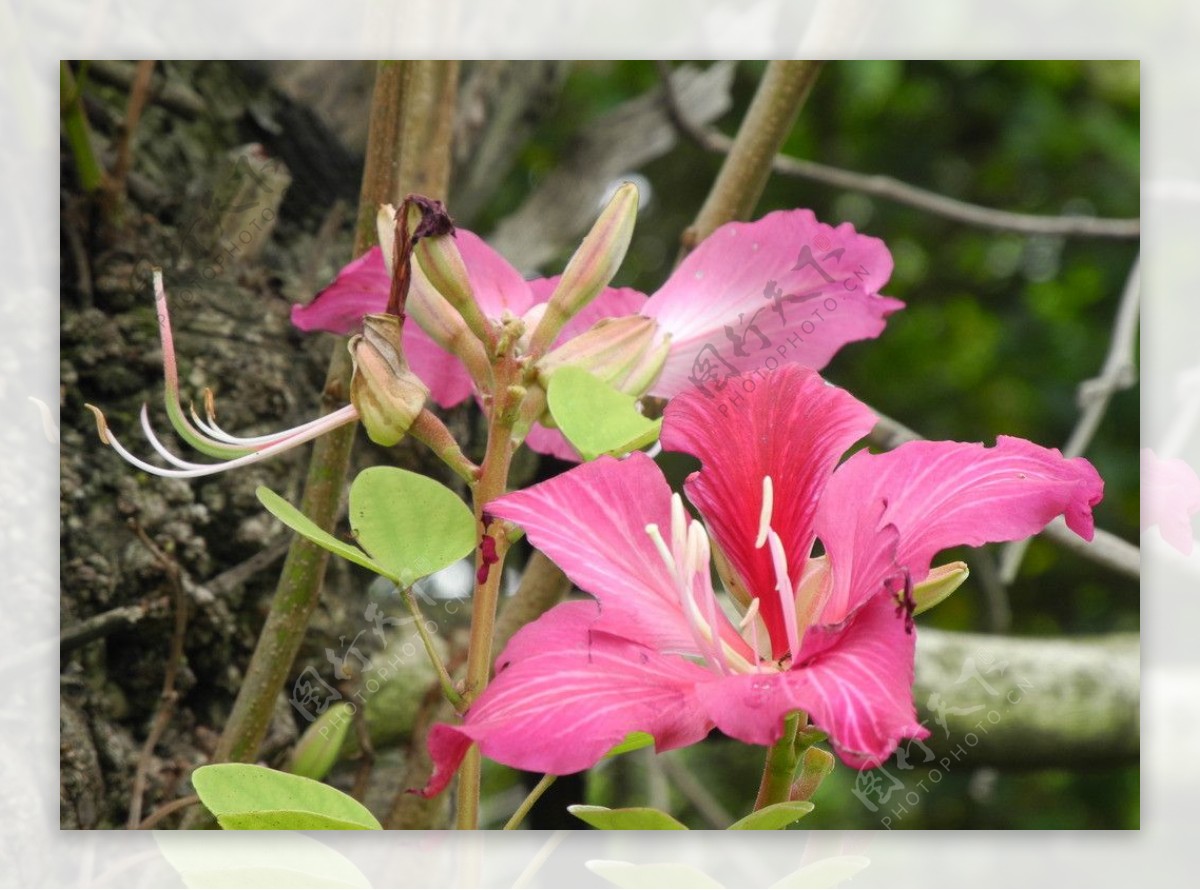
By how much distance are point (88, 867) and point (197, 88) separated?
50 cm

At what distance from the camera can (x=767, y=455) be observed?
0.47 metres

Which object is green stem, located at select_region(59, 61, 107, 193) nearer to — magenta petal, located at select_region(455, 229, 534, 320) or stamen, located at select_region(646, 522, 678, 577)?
magenta petal, located at select_region(455, 229, 534, 320)

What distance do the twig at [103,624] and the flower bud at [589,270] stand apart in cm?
40

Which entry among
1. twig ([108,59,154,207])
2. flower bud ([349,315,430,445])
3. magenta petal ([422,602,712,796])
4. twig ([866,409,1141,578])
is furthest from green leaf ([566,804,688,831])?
twig ([108,59,154,207])

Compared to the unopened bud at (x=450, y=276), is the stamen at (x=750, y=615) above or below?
below

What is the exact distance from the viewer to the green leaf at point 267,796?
18.6 inches

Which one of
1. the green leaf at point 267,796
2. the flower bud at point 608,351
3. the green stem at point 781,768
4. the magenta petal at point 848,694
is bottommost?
the green leaf at point 267,796

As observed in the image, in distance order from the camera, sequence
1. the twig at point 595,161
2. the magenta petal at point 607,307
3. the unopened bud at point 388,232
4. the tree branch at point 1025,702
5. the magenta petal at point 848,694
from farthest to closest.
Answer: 1. the twig at point 595,161
2. the tree branch at point 1025,702
3. the magenta petal at point 607,307
4. the unopened bud at point 388,232
5. the magenta petal at point 848,694

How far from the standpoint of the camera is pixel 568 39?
100 centimetres

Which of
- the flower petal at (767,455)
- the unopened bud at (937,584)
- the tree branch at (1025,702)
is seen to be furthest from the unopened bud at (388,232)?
the tree branch at (1025,702)

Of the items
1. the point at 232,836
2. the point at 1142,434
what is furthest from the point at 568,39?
the point at 232,836

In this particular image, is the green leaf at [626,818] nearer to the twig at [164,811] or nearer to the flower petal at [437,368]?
the flower petal at [437,368]

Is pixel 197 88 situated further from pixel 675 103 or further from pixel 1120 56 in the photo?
pixel 1120 56

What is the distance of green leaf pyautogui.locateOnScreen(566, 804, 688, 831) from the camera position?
1.41 feet
